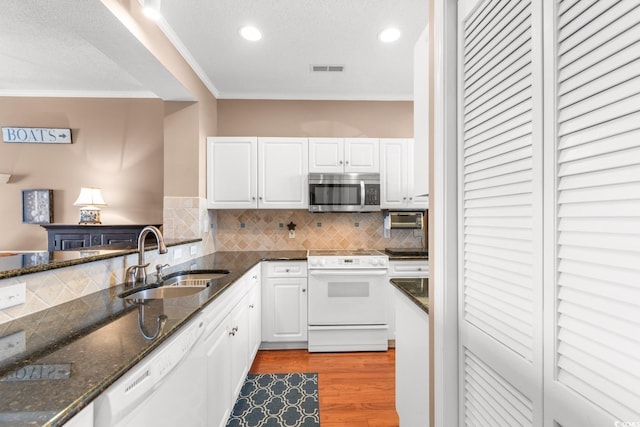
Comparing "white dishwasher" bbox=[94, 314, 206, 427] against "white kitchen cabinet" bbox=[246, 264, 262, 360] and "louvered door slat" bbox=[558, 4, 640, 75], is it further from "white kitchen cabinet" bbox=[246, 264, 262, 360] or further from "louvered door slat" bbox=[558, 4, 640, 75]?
"louvered door slat" bbox=[558, 4, 640, 75]

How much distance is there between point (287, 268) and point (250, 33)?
2.04 m

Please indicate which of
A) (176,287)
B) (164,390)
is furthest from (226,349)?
(164,390)

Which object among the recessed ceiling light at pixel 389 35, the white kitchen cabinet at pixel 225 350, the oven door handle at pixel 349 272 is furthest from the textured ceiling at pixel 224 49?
the oven door handle at pixel 349 272

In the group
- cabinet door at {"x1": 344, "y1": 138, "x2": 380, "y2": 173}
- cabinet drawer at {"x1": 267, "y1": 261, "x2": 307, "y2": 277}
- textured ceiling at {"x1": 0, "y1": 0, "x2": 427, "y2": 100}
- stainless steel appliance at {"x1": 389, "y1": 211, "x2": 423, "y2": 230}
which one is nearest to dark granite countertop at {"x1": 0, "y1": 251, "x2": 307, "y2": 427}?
cabinet drawer at {"x1": 267, "y1": 261, "x2": 307, "y2": 277}

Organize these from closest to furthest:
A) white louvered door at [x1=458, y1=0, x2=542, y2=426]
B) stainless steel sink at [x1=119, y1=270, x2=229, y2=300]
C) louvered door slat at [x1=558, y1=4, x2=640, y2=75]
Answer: louvered door slat at [x1=558, y1=4, x2=640, y2=75]
white louvered door at [x1=458, y1=0, x2=542, y2=426]
stainless steel sink at [x1=119, y1=270, x2=229, y2=300]

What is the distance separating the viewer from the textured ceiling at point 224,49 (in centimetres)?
197

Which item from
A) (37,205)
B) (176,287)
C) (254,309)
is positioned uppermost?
(37,205)

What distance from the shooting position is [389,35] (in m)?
2.41

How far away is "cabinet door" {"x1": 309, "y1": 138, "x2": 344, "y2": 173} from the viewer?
A: 3229 mm

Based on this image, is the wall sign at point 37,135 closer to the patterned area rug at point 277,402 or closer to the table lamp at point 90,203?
the table lamp at point 90,203

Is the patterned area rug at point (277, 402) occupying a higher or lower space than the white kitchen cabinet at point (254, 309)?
lower

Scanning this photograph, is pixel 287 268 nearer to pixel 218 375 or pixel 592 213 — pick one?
pixel 218 375

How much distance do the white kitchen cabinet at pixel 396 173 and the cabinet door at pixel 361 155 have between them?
66 mm

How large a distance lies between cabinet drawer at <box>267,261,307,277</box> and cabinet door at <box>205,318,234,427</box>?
1152 mm
